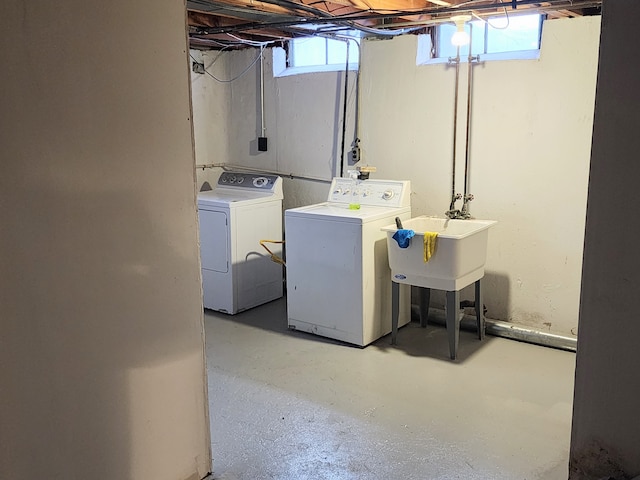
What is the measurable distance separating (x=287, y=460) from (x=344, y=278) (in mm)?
1352

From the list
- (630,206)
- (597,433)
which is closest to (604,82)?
(630,206)

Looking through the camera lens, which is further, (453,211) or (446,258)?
(453,211)

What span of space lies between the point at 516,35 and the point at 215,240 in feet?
7.68

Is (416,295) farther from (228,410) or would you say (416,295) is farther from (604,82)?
(604,82)

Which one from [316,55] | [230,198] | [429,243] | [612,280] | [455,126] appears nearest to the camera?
[612,280]

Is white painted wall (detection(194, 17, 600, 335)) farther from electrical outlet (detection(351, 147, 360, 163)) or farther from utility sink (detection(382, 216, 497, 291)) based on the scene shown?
utility sink (detection(382, 216, 497, 291))

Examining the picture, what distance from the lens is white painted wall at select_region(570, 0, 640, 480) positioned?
5.32 feet

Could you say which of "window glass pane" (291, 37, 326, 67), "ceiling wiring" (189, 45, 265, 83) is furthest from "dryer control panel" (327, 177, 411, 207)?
"ceiling wiring" (189, 45, 265, 83)

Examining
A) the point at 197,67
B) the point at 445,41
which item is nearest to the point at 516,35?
the point at 445,41

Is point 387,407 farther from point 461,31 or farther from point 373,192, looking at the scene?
point 461,31

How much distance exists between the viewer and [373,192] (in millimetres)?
3885

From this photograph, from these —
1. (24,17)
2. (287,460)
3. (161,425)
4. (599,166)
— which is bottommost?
(287,460)

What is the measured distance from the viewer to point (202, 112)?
189 inches

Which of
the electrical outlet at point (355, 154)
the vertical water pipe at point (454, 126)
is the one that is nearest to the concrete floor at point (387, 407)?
the vertical water pipe at point (454, 126)
